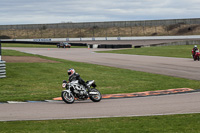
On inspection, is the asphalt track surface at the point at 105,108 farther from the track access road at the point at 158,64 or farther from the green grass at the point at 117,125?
the track access road at the point at 158,64

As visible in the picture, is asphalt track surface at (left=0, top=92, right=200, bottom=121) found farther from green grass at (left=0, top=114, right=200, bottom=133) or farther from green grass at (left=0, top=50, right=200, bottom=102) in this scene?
green grass at (left=0, top=50, right=200, bottom=102)

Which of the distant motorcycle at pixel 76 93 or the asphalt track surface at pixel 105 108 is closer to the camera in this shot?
the asphalt track surface at pixel 105 108

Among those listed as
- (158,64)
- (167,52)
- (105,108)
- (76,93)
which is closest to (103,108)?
(105,108)

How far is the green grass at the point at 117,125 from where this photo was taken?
866cm

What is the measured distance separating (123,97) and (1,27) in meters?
114

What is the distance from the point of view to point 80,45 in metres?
79.1

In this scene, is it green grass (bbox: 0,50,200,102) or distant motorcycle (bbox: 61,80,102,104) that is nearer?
distant motorcycle (bbox: 61,80,102,104)

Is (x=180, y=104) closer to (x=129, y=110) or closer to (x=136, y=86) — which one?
(x=129, y=110)

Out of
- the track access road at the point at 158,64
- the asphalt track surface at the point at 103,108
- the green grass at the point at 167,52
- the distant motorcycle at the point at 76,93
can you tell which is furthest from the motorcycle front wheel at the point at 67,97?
the green grass at the point at 167,52

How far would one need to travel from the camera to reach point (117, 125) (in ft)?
30.6

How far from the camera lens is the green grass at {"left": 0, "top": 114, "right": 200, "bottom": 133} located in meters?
8.66

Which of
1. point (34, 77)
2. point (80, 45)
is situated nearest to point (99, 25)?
point (80, 45)

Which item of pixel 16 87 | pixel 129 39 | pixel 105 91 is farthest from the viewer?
pixel 129 39

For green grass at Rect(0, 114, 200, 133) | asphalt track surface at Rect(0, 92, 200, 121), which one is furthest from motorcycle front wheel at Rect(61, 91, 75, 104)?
green grass at Rect(0, 114, 200, 133)
